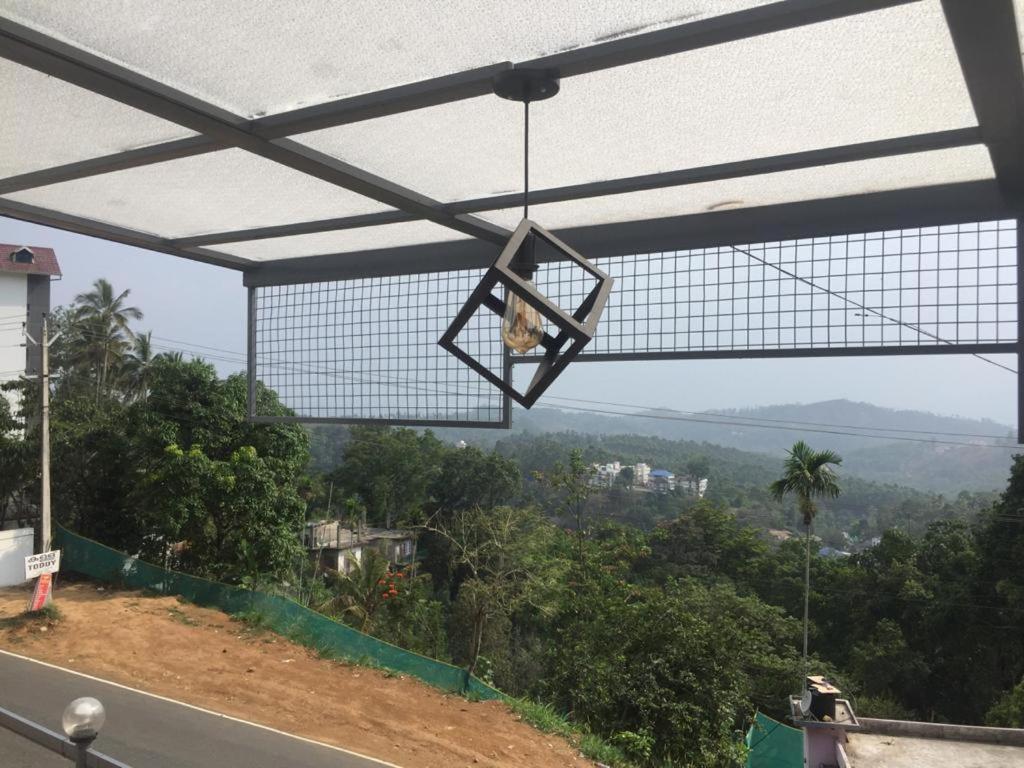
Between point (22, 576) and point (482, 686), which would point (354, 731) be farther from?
point (22, 576)

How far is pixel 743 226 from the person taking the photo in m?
2.71

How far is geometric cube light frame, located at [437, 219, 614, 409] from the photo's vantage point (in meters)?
1.46

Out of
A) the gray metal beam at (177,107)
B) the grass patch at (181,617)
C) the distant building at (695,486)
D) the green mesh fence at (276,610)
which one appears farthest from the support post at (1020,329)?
the distant building at (695,486)

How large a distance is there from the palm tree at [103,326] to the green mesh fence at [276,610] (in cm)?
1532

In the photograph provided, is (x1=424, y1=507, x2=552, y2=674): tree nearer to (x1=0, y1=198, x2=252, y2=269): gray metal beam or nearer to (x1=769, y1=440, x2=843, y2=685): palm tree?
(x1=769, y1=440, x2=843, y2=685): palm tree

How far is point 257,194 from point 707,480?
201ft

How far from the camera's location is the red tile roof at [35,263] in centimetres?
2488

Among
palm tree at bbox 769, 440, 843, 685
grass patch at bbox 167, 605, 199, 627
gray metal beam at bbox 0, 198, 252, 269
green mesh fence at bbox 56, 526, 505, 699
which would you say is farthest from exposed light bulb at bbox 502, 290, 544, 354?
palm tree at bbox 769, 440, 843, 685

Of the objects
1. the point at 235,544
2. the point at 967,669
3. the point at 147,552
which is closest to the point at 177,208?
Answer: the point at 235,544

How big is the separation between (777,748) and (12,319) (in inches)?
998

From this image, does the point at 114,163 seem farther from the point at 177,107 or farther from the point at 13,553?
the point at 13,553

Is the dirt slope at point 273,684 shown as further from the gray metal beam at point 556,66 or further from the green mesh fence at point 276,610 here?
the gray metal beam at point 556,66

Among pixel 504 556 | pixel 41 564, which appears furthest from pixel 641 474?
pixel 41 564

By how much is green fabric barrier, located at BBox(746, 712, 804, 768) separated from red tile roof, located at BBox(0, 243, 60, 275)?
82.2ft
